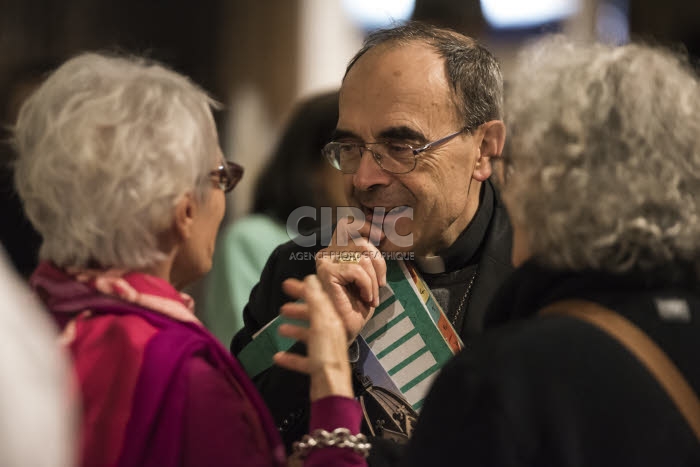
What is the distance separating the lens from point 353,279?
2.03 m

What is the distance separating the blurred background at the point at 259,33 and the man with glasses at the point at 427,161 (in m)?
2.86

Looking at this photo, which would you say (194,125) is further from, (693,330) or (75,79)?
(693,330)

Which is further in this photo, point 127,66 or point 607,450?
point 127,66

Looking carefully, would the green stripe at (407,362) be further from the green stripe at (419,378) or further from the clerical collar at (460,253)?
the clerical collar at (460,253)

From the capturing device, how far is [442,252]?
7.62ft

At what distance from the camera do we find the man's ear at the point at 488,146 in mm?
2367

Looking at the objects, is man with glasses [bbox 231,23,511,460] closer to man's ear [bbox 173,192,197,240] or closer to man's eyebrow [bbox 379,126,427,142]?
man's eyebrow [bbox 379,126,427,142]

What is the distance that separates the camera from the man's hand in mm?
2020

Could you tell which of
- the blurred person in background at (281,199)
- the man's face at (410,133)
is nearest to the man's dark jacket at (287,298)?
the man's face at (410,133)

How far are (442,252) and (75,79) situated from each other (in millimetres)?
1052

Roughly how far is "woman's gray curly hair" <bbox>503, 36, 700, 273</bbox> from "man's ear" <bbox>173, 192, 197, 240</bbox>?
0.61m

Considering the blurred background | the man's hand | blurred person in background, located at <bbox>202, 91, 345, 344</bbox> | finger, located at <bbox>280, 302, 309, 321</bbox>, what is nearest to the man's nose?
the man's hand

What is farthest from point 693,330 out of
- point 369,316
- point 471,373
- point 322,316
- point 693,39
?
point 693,39

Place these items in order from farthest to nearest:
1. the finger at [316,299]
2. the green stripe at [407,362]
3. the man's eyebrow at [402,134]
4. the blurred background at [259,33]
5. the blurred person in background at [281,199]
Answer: the blurred background at [259,33], the blurred person in background at [281,199], the man's eyebrow at [402,134], the green stripe at [407,362], the finger at [316,299]
